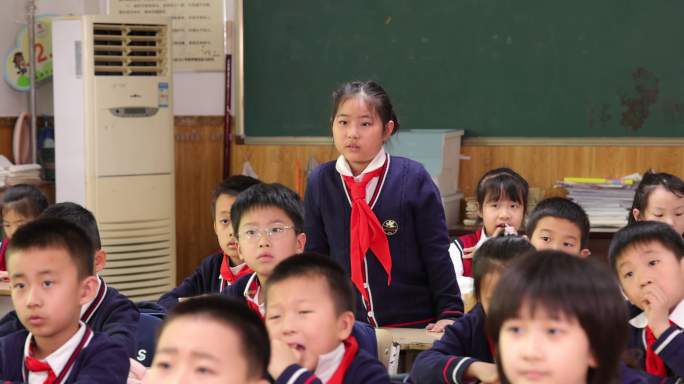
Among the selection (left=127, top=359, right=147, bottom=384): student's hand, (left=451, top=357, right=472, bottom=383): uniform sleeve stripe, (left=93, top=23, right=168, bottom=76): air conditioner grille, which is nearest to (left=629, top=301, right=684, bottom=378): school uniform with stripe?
(left=451, top=357, right=472, bottom=383): uniform sleeve stripe

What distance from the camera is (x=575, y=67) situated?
203 inches

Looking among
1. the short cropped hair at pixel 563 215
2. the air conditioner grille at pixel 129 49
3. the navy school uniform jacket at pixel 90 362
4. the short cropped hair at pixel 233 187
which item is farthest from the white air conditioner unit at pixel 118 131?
the navy school uniform jacket at pixel 90 362

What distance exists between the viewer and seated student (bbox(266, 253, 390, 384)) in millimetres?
2072

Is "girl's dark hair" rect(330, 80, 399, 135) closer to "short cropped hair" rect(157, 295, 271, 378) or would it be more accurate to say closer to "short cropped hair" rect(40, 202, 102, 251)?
"short cropped hair" rect(40, 202, 102, 251)

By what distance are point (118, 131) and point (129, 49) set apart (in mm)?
443

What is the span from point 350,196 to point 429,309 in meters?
0.45

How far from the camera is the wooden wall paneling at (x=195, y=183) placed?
231 inches

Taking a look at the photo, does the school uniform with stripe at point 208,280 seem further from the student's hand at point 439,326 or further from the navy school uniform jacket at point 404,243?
the student's hand at point 439,326

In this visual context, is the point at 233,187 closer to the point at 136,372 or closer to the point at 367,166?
the point at 367,166

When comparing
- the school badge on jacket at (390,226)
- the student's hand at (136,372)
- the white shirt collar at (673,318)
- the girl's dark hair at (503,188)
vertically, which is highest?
the girl's dark hair at (503,188)

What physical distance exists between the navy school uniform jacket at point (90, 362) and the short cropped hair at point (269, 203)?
81 cm

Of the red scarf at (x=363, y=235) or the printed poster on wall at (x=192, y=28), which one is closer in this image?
the red scarf at (x=363, y=235)

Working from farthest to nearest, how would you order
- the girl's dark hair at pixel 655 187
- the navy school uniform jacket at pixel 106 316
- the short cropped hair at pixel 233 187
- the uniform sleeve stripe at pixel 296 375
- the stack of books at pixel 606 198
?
1. the stack of books at pixel 606 198
2. the girl's dark hair at pixel 655 187
3. the short cropped hair at pixel 233 187
4. the navy school uniform jacket at pixel 106 316
5. the uniform sleeve stripe at pixel 296 375

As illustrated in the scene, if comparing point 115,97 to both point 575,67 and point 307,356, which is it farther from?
point 307,356
